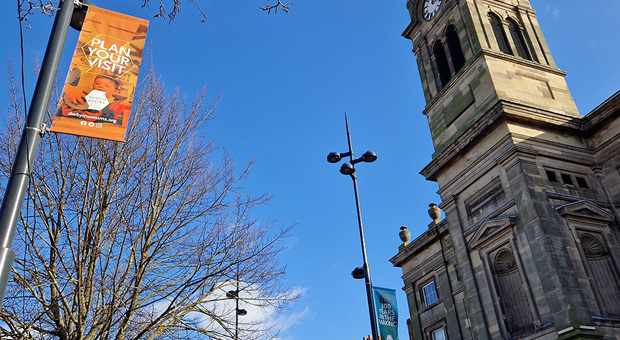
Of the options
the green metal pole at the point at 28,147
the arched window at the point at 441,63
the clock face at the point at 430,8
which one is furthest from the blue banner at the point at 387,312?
the clock face at the point at 430,8

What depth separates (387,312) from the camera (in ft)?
46.1

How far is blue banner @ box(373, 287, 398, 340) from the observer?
1370cm

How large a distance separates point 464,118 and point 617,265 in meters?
9.24

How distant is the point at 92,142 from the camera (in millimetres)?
10805

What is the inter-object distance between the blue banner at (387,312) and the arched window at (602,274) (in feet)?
29.2

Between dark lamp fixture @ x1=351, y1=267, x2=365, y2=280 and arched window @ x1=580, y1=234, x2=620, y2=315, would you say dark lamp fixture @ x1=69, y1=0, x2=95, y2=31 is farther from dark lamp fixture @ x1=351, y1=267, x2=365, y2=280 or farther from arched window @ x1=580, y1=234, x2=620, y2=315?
arched window @ x1=580, y1=234, x2=620, y2=315

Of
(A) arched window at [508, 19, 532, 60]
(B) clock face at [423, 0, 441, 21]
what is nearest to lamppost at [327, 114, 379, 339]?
(A) arched window at [508, 19, 532, 60]

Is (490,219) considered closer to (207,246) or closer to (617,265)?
(617,265)

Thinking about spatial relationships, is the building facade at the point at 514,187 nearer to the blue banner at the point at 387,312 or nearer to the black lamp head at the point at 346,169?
the blue banner at the point at 387,312

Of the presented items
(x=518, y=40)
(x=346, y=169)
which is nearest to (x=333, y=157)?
(x=346, y=169)

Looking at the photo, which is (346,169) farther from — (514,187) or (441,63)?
(441,63)

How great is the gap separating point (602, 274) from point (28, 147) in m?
19.9

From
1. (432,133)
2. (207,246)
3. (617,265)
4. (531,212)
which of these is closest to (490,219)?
(531,212)

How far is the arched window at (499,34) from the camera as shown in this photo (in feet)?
86.3
